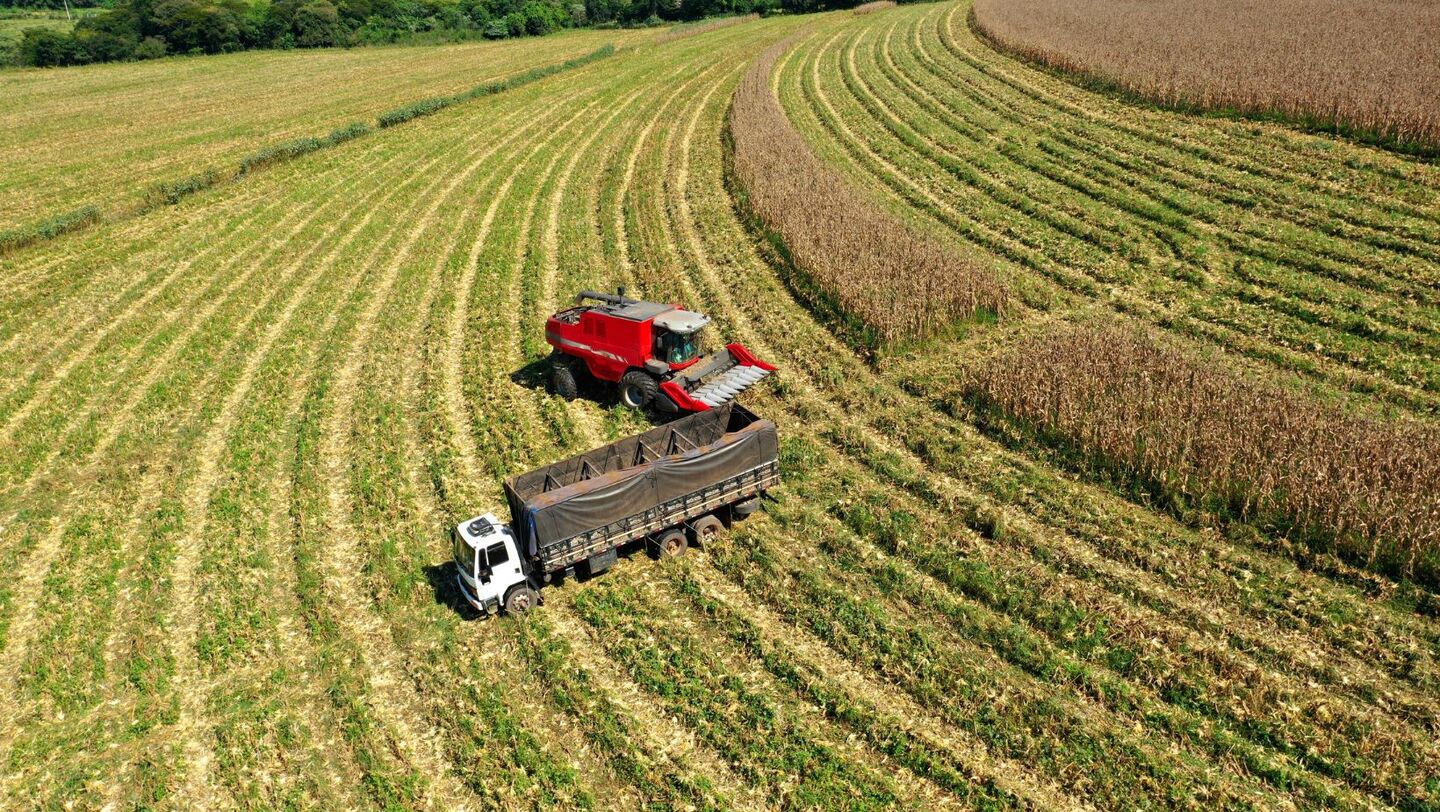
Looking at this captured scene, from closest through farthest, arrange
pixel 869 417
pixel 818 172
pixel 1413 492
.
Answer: pixel 1413 492
pixel 869 417
pixel 818 172

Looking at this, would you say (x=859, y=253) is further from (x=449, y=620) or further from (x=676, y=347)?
(x=449, y=620)

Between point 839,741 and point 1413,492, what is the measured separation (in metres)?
8.92

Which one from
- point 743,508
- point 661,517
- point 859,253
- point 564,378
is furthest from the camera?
point 859,253

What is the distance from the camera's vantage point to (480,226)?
3073 centimetres

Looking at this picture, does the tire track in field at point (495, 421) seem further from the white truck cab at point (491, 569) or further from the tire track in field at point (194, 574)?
the tire track in field at point (194, 574)

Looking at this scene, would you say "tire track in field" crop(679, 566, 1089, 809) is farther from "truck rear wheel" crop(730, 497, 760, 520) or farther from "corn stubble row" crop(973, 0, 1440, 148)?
"corn stubble row" crop(973, 0, 1440, 148)

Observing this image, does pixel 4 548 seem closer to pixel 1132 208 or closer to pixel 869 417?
pixel 869 417

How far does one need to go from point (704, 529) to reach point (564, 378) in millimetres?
5930

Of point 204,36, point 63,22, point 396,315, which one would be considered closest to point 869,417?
point 396,315

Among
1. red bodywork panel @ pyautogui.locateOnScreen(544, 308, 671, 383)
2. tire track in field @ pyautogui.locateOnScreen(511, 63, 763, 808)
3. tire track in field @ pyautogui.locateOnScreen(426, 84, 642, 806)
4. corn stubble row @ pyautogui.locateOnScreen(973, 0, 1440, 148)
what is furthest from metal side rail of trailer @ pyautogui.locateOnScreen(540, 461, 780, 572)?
corn stubble row @ pyautogui.locateOnScreen(973, 0, 1440, 148)

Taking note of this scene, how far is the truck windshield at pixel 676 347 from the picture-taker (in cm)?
1711

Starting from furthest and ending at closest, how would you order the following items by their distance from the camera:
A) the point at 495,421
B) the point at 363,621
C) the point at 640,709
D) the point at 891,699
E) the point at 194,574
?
the point at 495,421 < the point at 194,574 < the point at 363,621 < the point at 640,709 < the point at 891,699

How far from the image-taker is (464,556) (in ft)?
42.2

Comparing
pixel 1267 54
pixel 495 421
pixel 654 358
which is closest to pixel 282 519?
pixel 495 421
